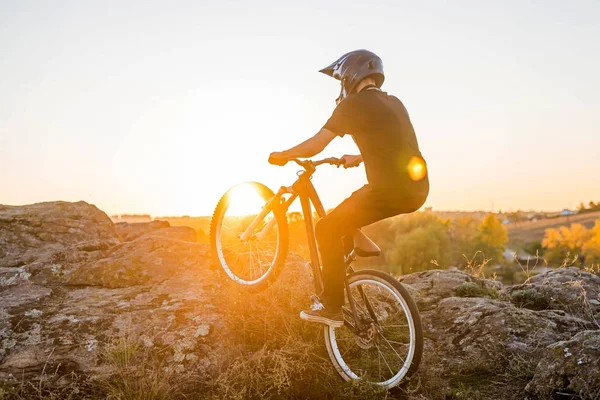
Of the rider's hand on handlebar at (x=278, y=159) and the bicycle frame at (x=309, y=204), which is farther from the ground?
the rider's hand on handlebar at (x=278, y=159)

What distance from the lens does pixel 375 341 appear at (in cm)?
594

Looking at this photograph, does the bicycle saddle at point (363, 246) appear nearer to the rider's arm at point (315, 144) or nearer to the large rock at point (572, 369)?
the rider's arm at point (315, 144)

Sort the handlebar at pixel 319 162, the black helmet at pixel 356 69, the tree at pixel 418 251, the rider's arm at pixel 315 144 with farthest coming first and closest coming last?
the tree at pixel 418 251 → the handlebar at pixel 319 162 → the black helmet at pixel 356 69 → the rider's arm at pixel 315 144

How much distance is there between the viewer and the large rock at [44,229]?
332 inches

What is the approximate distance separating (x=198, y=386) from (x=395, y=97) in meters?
4.08

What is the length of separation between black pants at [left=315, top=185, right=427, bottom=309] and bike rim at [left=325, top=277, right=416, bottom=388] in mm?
336

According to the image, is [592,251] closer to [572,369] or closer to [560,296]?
[560,296]

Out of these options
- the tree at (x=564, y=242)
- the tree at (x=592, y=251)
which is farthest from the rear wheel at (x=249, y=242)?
the tree at (x=564, y=242)

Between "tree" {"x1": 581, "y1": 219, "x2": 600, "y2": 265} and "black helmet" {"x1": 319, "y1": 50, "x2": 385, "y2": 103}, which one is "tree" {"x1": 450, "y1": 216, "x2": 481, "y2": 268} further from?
"black helmet" {"x1": 319, "y1": 50, "x2": 385, "y2": 103}

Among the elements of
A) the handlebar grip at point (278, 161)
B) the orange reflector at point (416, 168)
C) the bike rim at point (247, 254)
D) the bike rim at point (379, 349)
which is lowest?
the bike rim at point (379, 349)

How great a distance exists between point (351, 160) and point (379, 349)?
2430 millimetres

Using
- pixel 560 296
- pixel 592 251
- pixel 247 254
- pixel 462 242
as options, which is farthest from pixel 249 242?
pixel 592 251

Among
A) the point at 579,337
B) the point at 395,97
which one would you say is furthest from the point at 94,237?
the point at 579,337

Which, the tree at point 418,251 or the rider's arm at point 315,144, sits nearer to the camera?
the rider's arm at point 315,144
